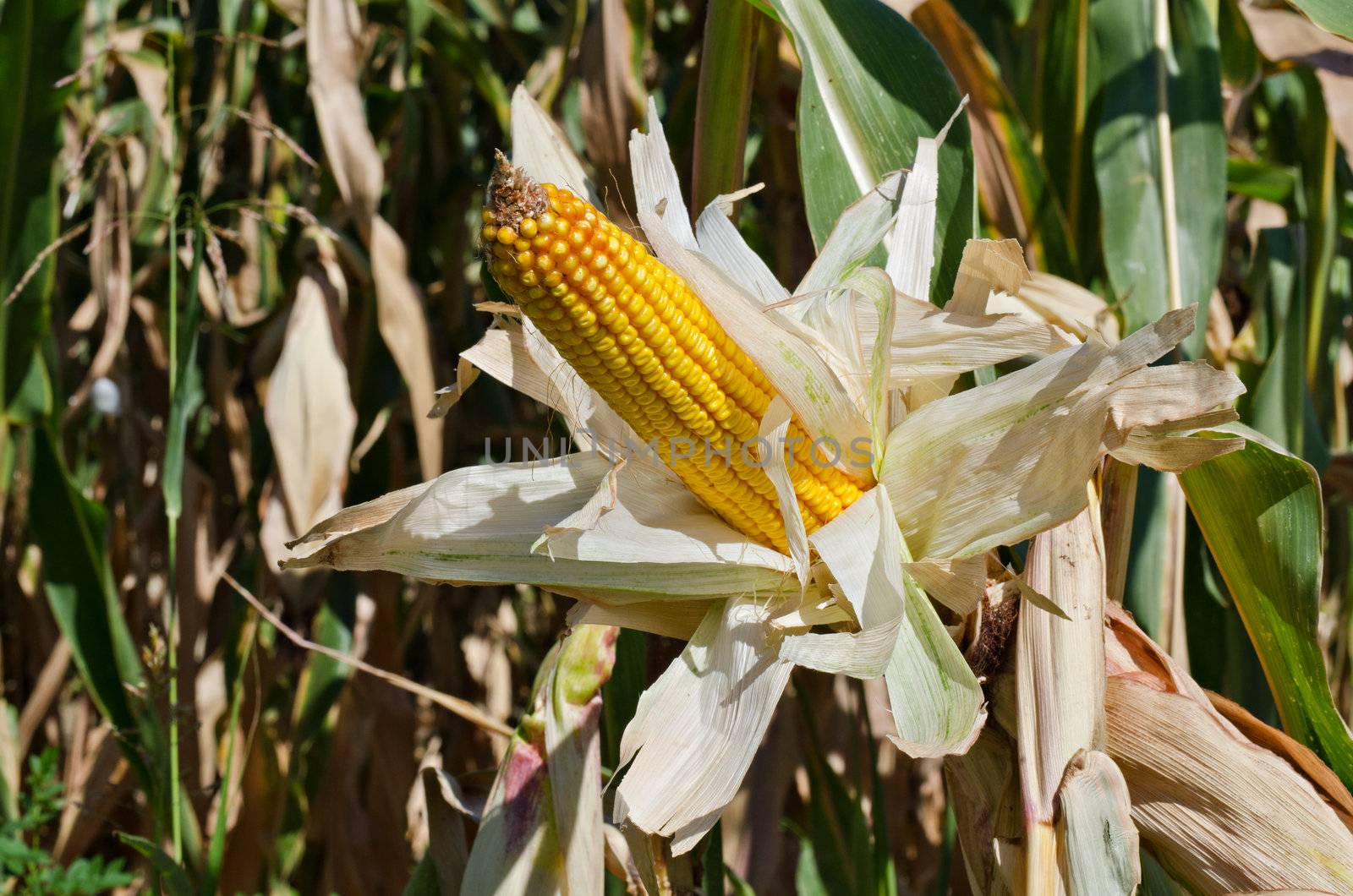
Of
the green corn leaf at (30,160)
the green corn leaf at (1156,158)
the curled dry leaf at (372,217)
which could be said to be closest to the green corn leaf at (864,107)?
the green corn leaf at (1156,158)

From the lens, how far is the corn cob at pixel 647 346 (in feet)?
1.24

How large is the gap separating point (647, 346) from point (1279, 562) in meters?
0.39

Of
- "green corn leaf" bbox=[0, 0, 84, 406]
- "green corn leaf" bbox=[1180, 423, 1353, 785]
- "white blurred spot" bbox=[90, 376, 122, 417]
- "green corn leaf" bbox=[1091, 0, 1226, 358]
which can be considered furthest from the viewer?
"white blurred spot" bbox=[90, 376, 122, 417]

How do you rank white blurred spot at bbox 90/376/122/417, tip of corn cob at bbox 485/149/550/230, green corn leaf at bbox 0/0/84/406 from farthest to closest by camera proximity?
1. white blurred spot at bbox 90/376/122/417
2. green corn leaf at bbox 0/0/84/406
3. tip of corn cob at bbox 485/149/550/230

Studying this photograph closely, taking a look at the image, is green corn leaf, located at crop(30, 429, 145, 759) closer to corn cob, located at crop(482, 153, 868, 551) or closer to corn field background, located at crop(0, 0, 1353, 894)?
corn field background, located at crop(0, 0, 1353, 894)

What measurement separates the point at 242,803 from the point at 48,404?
0.49 m

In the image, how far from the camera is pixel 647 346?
1.38 ft

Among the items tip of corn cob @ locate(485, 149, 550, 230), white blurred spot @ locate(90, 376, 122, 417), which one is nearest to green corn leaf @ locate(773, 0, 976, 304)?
tip of corn cob @ locate(485, 149, 550, 230)

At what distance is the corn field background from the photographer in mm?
652

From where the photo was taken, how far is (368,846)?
1290 millimetres

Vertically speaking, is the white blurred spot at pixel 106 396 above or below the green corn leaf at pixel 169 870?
above

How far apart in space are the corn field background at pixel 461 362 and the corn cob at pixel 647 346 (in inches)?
4.4

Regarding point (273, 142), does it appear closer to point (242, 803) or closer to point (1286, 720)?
point (242, 803)

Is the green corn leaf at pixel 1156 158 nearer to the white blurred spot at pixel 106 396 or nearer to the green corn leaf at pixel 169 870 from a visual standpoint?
the green corn leaf at pixel 169 870
